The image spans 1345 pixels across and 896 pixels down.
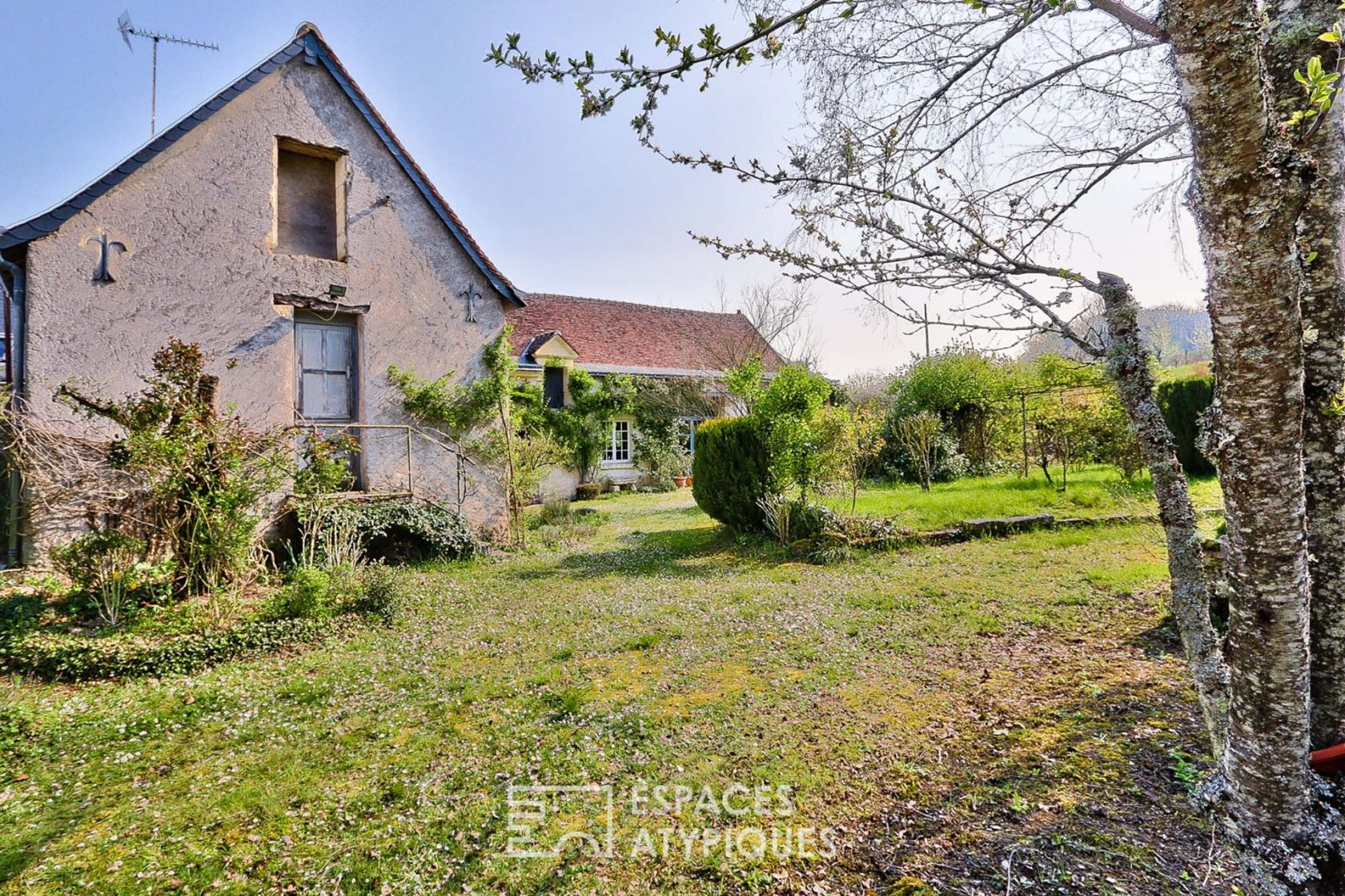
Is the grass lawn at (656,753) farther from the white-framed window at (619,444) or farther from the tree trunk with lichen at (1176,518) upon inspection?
the white-framed window at (619,444)

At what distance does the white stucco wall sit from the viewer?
23.1 feet

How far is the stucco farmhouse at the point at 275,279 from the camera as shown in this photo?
692 cm

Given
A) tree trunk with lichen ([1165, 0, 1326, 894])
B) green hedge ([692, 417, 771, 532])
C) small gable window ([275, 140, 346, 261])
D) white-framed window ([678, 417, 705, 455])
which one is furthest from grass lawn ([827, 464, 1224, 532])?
small gable window ([275, 140, 346, 261])

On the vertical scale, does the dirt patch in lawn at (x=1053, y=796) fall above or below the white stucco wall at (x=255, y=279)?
below

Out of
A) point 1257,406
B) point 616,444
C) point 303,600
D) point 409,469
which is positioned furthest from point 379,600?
point 616,444

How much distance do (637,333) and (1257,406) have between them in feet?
66.6

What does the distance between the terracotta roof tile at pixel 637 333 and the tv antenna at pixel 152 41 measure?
8.96 meters

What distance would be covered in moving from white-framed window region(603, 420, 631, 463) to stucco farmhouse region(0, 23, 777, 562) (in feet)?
25.4

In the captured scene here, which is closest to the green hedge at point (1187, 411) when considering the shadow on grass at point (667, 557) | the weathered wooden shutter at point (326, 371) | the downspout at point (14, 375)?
the shadow on grass at point (667, 557)

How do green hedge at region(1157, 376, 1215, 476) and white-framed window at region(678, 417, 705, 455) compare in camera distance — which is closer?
green hedge at region(1157, 376, 1215, 476)

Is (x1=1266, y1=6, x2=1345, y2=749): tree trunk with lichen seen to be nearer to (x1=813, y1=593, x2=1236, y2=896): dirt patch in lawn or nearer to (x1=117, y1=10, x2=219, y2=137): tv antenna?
(x1=813, y1=593, x2=1236, y2=896): dirt patch in lawn

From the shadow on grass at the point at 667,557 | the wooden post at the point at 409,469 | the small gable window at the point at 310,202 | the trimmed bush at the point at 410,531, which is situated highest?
the small gable window at the point at 310,202

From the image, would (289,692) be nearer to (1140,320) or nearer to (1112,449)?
(1140,320)

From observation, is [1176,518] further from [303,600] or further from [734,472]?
[734,472]
